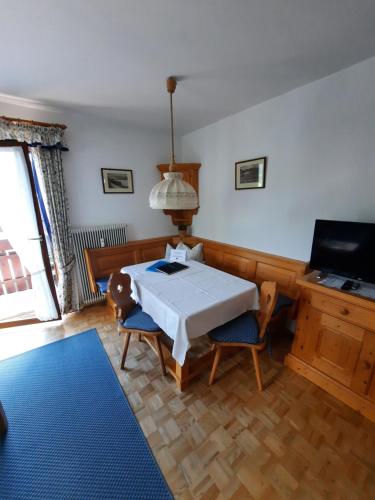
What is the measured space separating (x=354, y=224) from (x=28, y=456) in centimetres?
275

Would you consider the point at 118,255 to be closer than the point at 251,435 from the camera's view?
No

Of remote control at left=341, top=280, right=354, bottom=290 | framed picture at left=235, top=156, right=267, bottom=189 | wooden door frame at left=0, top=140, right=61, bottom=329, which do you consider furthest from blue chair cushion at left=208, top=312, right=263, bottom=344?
wooden door frame at left=0, top=140, right=61, bottom=329

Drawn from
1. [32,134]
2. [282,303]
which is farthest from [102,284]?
[282,303]

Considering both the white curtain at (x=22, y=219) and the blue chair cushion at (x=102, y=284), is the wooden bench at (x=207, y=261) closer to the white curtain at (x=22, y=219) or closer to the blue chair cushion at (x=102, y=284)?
the blue chair cushion at (x=102, y=284)

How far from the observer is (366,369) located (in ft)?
4.91

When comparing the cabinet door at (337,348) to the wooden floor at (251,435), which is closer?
the wooden floor at (251,435)

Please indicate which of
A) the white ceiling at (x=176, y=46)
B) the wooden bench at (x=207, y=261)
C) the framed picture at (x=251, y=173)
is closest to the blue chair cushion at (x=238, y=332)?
the wooden bench at (x=207, y=261)

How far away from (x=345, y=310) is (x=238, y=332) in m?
0.80

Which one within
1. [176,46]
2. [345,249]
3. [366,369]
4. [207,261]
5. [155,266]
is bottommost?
[366,369]

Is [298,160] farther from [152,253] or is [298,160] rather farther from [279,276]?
[152,253]

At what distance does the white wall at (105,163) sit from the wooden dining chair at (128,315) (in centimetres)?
145

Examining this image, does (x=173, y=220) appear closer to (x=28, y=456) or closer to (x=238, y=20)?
(x=238, y=20)

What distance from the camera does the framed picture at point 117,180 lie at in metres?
2.95

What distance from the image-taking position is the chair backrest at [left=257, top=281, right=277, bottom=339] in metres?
1.53
